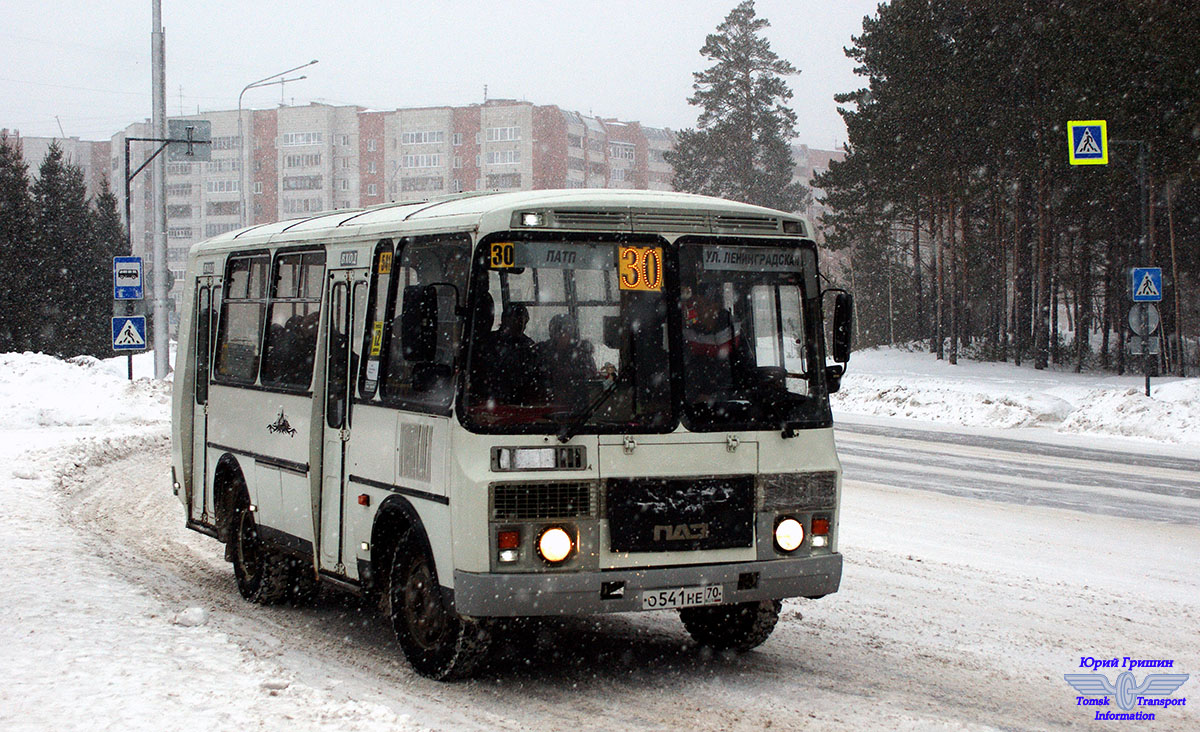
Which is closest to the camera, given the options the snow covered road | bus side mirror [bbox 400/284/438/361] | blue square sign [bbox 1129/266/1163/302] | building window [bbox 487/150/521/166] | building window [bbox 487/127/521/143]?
the snow covered road

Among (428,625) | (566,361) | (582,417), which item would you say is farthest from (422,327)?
(428,625)

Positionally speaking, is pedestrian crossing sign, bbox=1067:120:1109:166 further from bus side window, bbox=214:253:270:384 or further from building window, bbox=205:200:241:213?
building window, bbox=205:200:241:213

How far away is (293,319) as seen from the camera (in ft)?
30.5

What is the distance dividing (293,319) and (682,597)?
152 inches

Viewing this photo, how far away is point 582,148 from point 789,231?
379ft

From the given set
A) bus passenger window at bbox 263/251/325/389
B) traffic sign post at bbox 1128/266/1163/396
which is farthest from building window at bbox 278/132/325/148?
bus passenger window at bbox 263/251/325/389

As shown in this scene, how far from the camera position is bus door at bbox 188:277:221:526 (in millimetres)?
11078

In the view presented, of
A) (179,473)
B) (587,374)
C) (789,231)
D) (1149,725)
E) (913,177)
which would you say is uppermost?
(913,177)

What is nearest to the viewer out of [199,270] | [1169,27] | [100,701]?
[100,701]

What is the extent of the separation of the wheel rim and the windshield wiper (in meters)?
1.17

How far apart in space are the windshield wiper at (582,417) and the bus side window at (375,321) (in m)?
1.63

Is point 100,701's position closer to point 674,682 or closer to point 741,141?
point 674,682

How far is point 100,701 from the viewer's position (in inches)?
245

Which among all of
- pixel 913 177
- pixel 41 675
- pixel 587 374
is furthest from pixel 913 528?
pixel 913 177
